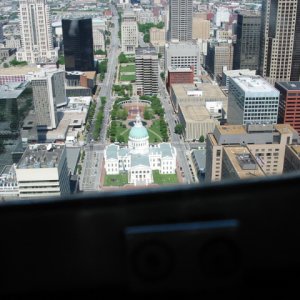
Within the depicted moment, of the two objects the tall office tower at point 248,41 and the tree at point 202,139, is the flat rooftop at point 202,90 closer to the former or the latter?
the tall office tower at point 248,41

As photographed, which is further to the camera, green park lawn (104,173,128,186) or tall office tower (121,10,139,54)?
tall office tower (121,10,139,54)

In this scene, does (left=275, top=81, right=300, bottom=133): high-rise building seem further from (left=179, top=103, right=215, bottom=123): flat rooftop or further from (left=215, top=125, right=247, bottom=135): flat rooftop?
(left=215, top=125, right=247, bottom=135): flat rooftop


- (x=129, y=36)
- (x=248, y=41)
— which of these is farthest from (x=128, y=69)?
(x=248, y=41)

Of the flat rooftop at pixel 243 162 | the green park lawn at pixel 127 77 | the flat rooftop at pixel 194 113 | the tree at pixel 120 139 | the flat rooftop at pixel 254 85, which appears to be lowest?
the tree at pixel 120 139

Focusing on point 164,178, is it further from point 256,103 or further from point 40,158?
point 40,158

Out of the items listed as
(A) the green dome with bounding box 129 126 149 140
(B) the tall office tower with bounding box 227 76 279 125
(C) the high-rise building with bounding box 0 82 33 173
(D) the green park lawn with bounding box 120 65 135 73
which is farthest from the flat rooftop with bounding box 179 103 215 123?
(D) the green park lawn with bounding box 120 65 135 73

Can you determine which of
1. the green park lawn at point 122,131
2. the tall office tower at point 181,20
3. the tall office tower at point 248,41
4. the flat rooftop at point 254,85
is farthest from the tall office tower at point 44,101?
the tall office tower at point 181,20
